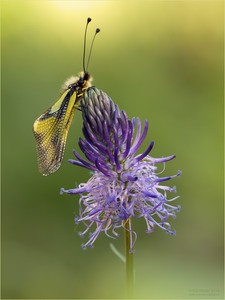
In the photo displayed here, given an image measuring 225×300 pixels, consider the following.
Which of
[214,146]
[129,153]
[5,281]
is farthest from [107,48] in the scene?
[129,153]

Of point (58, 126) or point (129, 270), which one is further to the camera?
point (58, 126)

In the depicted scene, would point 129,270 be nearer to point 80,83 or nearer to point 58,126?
point 58,126

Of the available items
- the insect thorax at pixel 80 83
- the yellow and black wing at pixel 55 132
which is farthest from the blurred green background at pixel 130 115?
the insect thorax at pixel 80 83

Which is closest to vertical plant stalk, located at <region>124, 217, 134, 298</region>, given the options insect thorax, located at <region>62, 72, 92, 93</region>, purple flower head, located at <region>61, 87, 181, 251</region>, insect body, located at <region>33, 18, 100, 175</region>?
purple flower head, located at <region>61, 87, 181, 251</region>

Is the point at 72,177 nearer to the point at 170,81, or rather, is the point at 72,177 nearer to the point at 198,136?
the point at 198,136

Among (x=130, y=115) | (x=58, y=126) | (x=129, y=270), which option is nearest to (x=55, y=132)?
(x=58, y=126)

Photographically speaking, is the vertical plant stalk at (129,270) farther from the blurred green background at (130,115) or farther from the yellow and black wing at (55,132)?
the yellow and black wing at (55,132)
